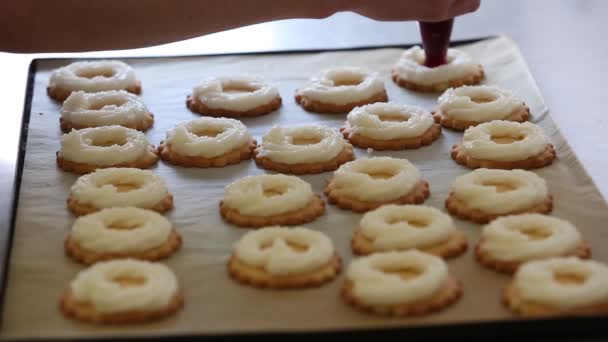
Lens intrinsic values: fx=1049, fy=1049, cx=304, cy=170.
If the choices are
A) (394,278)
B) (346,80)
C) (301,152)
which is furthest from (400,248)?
(346,80)

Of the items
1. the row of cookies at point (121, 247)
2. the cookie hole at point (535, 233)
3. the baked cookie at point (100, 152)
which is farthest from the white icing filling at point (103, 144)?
the cookie hole at point (535, 233)

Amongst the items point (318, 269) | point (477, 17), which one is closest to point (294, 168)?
point (318, 269)

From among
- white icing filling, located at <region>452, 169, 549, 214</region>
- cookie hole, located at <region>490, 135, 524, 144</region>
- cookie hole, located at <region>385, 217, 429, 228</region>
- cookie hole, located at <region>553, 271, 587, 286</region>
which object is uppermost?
cookie hole, located at <region>553, 271, 587, 286</region>

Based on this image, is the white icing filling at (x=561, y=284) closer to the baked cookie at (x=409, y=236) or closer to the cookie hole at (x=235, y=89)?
the baked cookie at (x=409, y=236)

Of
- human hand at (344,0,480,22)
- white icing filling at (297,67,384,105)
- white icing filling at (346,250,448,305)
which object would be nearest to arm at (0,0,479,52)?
human hand at (344,0,480,22)

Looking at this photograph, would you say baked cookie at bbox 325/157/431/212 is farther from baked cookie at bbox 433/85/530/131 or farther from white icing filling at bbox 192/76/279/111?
white icing filling at bbox 192/76/279/111

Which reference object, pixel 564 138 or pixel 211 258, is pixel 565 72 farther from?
pixel 211 258
